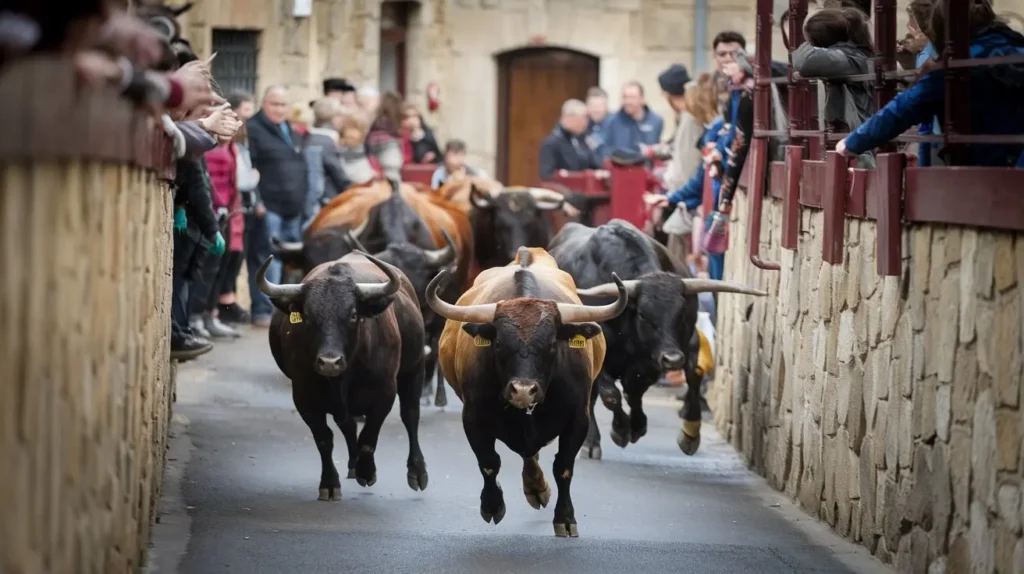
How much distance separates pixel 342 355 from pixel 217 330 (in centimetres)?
725

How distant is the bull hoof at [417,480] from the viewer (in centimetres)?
1098

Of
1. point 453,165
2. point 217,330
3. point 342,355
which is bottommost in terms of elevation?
point 217,330

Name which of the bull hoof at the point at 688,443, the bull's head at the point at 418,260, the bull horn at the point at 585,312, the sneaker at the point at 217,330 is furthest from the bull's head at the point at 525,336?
the sneaker at the point at 217,330

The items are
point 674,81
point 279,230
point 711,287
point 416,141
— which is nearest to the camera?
point 711,287

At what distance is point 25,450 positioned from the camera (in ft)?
14.6

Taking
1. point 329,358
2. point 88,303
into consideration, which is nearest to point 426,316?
point 329,358

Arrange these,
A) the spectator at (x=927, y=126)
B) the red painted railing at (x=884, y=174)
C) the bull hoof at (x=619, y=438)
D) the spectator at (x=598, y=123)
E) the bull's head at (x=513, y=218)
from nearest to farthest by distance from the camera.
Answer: the red painted railing at (x=884, y=174) → the spectator at (x=927, y=126) → the bull hoof at (x=619, y=438) → the bull's head at (x=513, y=218) → the spectator at (x=598, y=123)

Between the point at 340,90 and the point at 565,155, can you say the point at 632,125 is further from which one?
the point at 340,90

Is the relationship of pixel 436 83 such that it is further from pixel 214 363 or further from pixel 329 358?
pixel 329 358

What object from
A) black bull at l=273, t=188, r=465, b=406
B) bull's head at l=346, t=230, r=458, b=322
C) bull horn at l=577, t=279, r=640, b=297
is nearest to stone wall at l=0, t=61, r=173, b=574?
bull horn at l=577, t=279, r=640, b=297

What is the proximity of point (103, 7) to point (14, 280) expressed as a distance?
0.78m

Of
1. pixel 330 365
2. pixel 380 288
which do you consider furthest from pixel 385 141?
pixel 330 365

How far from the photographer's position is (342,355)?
34.0ft

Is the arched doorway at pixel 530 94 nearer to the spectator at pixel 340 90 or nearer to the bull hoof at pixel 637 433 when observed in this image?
the spectator at pixel 340 90
